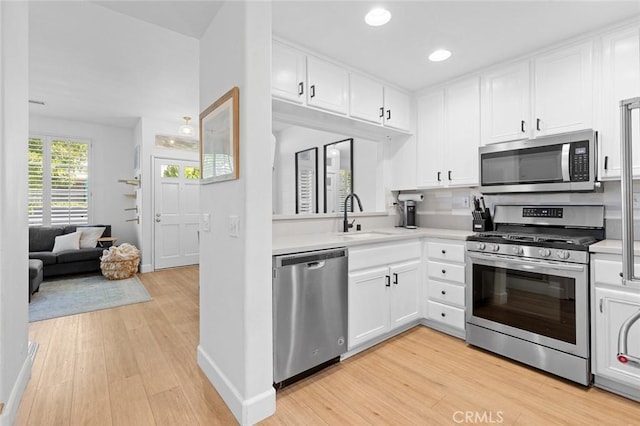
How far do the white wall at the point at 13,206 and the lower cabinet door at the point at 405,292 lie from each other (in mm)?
2443

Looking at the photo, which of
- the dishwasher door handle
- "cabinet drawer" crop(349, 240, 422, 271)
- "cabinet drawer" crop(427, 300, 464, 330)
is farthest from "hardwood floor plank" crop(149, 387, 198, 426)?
"cabinet drawer" crop(427, 300, 464, 330)

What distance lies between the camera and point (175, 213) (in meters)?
Result: 5.77

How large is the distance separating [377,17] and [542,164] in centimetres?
174

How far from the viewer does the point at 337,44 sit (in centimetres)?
248

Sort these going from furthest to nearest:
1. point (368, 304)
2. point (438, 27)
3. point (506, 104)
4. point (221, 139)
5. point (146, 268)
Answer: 1. point (146, 268)
2. point (506, 104)
3. point (368, 304)
4. point (438, 27)
5. point (221, 139)

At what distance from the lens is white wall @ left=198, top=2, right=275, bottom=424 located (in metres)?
1.63

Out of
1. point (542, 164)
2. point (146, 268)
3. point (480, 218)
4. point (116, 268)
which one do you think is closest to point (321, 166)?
point (480, 218)

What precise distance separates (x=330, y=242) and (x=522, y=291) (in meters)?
1.48

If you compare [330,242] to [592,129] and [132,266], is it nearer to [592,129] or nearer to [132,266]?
[592,129]

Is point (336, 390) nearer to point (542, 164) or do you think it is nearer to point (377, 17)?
point (542, 164)

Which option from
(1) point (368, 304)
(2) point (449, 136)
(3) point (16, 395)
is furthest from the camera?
(2) point (449, 136)

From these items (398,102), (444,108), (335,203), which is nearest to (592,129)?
(444,108)

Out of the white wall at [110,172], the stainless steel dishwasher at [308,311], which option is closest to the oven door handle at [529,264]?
the stainless steel dishwasher at [308,311]

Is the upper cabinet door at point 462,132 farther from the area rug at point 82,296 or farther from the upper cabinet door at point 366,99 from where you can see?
the area rug at point 82,296
